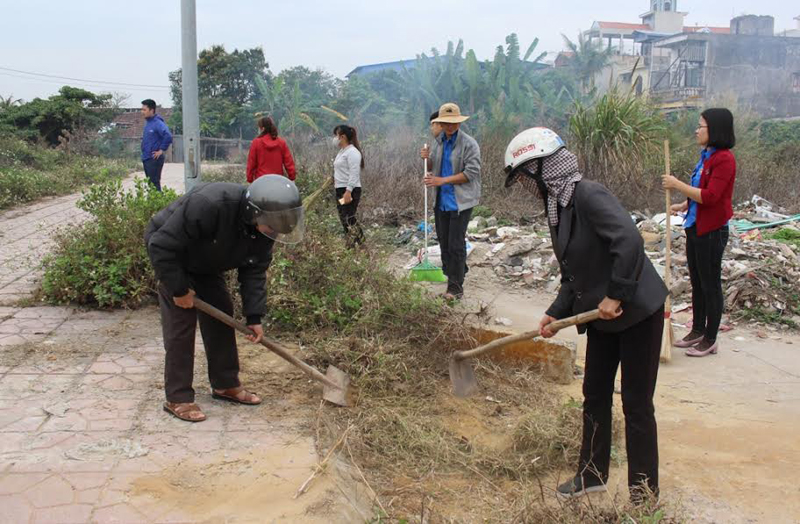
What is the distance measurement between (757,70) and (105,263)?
1578 inches

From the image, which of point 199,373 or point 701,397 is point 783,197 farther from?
point 199,373

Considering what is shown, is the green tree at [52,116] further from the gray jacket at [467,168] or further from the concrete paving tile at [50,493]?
the concrete paving tile at [50,493]

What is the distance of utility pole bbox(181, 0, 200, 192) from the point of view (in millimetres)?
6305

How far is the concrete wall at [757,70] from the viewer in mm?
34562

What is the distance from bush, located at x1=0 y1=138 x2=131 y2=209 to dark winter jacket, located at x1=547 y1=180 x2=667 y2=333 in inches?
319

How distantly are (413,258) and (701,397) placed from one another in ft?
15.4

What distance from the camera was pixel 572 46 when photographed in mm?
42031

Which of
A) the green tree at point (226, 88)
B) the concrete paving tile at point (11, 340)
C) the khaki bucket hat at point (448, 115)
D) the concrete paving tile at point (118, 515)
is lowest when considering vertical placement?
the concrete paving tile at point (118, 515)

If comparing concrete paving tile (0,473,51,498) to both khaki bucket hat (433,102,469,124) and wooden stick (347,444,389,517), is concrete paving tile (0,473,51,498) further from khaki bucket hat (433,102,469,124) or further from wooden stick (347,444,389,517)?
khaki bucket hat (433,102,469,124)

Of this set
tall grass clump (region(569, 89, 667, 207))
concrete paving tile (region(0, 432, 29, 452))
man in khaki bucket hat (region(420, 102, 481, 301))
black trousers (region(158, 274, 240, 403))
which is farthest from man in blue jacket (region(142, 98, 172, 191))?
concrete paving tile (region(0, 432, 29, 452))

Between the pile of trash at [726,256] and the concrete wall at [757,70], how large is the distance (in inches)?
993

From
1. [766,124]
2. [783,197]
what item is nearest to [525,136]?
[783,197]

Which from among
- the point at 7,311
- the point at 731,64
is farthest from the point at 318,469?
the point at 731,64

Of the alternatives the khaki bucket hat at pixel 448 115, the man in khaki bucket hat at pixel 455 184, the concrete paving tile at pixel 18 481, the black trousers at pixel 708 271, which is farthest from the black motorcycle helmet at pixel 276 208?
the black trousers at pixel 708 271
